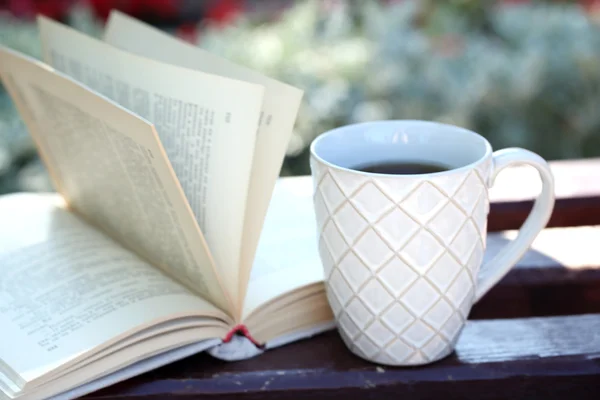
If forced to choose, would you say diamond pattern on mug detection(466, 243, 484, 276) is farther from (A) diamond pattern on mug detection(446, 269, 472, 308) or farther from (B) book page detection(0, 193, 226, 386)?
(B) book page detection(0, 193, 226, 386)

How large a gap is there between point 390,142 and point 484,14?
1.92 meters

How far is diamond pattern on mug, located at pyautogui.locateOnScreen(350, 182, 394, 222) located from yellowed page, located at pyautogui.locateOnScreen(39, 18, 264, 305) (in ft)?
0.30

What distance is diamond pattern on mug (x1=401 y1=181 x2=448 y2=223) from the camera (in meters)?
0.55

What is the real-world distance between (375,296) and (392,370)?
0.23 ft

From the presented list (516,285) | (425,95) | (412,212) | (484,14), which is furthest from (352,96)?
(412,212)

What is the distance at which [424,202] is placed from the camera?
0.56m

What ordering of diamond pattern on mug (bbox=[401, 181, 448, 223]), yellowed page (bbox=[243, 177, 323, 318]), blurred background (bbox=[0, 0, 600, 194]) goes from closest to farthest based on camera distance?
diamond pattern on mug (bbox=[401, 181, 448, 223]) < yellowed page (bbox=[243, 177, 323, 318]) < blurred background (bbox=[0, 0, 600, 194])

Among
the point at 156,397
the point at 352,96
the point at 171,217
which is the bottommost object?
the point at 352,96

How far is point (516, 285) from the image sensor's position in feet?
2.38

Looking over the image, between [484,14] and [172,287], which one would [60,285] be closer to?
[172,287]

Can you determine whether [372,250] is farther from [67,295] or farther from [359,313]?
[67,295]

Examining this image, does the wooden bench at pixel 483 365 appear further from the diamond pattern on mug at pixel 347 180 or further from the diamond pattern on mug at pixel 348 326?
the diamond pattern on mug at pixel 347 180

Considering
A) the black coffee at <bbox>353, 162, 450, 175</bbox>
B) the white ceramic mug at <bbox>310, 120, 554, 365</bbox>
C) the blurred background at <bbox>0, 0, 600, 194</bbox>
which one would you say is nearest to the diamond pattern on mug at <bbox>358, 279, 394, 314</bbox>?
Answer: the white ceramic mug at <bbox>310, 120, 554, 365</bbox>

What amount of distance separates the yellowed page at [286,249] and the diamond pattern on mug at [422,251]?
12 centimetres
